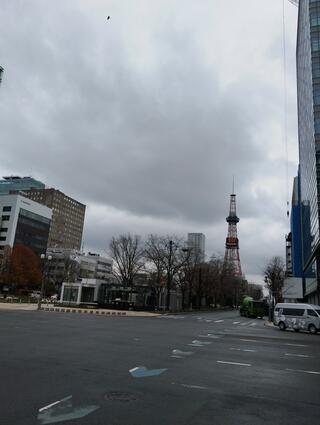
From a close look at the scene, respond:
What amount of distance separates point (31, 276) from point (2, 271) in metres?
10.6

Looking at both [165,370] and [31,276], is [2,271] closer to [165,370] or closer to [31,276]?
[31,276]

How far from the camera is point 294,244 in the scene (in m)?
105

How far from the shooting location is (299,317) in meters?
32.9

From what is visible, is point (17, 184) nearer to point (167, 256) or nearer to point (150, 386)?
point (167, 256)

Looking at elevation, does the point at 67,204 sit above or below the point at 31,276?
above

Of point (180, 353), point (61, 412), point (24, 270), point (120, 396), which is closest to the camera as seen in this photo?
point (61, 412)

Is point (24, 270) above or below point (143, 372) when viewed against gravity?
above

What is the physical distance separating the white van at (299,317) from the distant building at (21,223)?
108 m

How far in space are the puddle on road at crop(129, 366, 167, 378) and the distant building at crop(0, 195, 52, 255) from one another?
123 metres

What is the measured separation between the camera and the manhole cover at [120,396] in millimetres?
7359

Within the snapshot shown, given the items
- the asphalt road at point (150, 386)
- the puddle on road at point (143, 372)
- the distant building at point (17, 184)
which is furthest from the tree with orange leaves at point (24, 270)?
the puddle on road at point (143, 372)

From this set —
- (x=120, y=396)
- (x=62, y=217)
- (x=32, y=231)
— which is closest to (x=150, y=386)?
(x=120, y=396)

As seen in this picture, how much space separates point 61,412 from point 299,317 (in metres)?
30.2

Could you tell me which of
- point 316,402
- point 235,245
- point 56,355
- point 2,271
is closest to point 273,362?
point 316,402
